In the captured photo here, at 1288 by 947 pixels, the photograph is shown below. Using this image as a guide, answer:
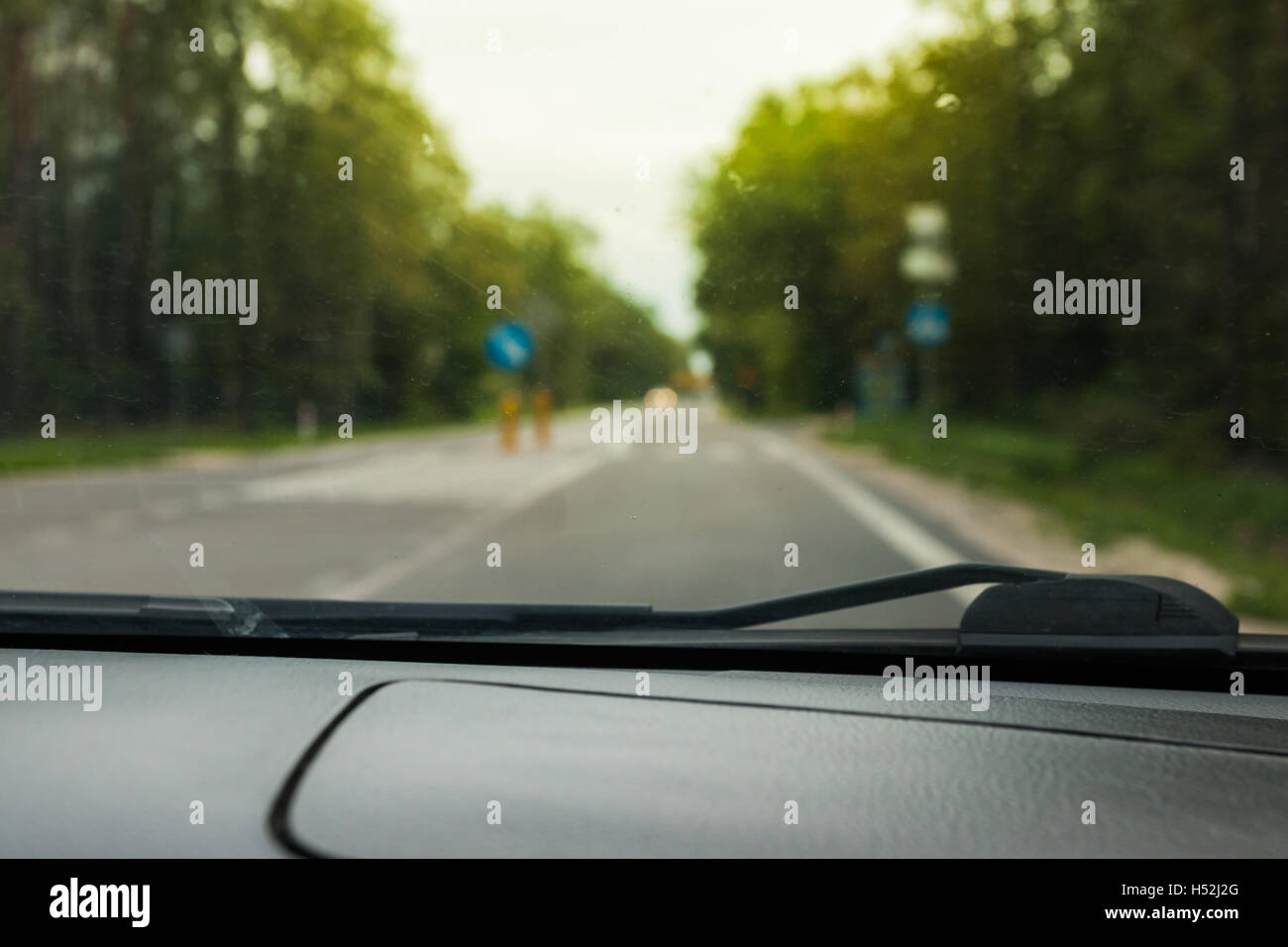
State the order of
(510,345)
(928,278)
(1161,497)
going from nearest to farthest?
(510,345) → (928,278) → (1161,497)

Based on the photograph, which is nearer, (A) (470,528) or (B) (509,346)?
(B) (509,346)

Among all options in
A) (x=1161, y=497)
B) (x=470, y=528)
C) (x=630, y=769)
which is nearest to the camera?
(x=630, y=769)

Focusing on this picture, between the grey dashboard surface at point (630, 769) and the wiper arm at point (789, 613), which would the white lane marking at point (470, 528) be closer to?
the wiper arm at point (789, 613)

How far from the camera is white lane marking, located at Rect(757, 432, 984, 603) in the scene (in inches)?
306

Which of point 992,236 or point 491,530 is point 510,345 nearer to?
point 992,236

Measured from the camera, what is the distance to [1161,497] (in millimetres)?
7098

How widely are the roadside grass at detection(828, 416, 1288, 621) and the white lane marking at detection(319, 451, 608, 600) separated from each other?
282 centimetres

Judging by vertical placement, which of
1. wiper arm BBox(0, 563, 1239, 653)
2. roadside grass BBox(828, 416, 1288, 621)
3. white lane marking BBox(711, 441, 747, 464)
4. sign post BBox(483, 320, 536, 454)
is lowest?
wiper arm BBox(0, 563, 1239, 653)

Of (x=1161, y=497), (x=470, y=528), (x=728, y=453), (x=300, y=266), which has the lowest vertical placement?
(x=1161, y=497)

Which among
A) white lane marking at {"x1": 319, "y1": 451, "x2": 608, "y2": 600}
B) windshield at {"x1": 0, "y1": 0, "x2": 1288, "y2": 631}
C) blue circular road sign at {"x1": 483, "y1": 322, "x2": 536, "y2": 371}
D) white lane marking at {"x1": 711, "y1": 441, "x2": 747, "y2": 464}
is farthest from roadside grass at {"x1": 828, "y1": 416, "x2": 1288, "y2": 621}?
white lane marking at {"x1": 711, "y1": 441, "x2": 747, "y2": 464}

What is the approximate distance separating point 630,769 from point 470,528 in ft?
25.8

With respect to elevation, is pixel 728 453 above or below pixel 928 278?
above

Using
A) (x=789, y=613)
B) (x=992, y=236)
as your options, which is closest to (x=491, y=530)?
(x=992, y=236)

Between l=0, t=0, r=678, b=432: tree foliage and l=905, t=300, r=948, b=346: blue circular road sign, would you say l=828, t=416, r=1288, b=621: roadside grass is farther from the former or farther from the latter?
l=0, t=0, r=678, b=432: tree foliage
